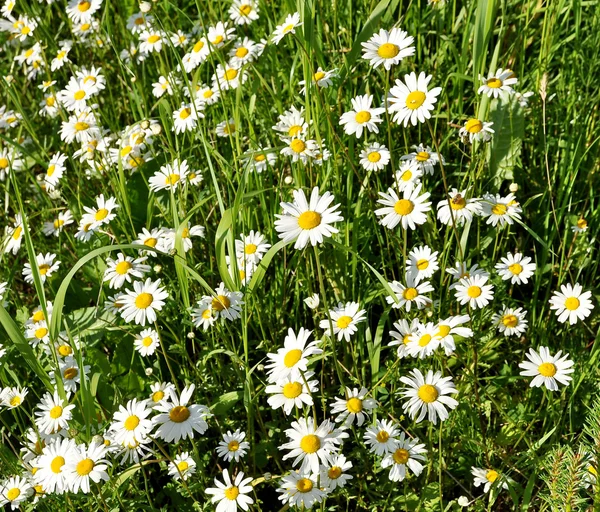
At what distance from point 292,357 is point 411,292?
0.51 meters

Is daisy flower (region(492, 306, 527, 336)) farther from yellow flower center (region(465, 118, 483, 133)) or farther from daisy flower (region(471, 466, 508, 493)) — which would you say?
yellow flower center (region(465, 118, 483, 133))

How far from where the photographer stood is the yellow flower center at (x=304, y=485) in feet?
7.05

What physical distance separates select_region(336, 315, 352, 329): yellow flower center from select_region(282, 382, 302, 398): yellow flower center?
13.0 inches

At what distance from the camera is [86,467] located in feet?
6.93

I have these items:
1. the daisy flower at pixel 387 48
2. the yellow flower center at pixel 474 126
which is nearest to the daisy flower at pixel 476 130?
the yellow flower center at pixel 474 126

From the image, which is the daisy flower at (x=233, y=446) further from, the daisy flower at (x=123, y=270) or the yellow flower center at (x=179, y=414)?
the daisy flower at (x=123, y=270)

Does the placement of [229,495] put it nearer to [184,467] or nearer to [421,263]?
[184,467]

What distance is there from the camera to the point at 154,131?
306cm

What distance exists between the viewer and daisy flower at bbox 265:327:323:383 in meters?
2.19

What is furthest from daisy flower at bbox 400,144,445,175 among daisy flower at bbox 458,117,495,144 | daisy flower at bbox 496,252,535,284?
daisy flower at bbox 496,252,535,284

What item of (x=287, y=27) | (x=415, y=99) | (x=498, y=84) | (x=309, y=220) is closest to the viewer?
(x=309, y=220)

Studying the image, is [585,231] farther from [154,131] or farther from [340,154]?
[154,131]

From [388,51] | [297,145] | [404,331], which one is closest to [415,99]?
[388,51]

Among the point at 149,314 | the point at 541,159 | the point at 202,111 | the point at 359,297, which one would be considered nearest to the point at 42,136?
the point at 202,111
